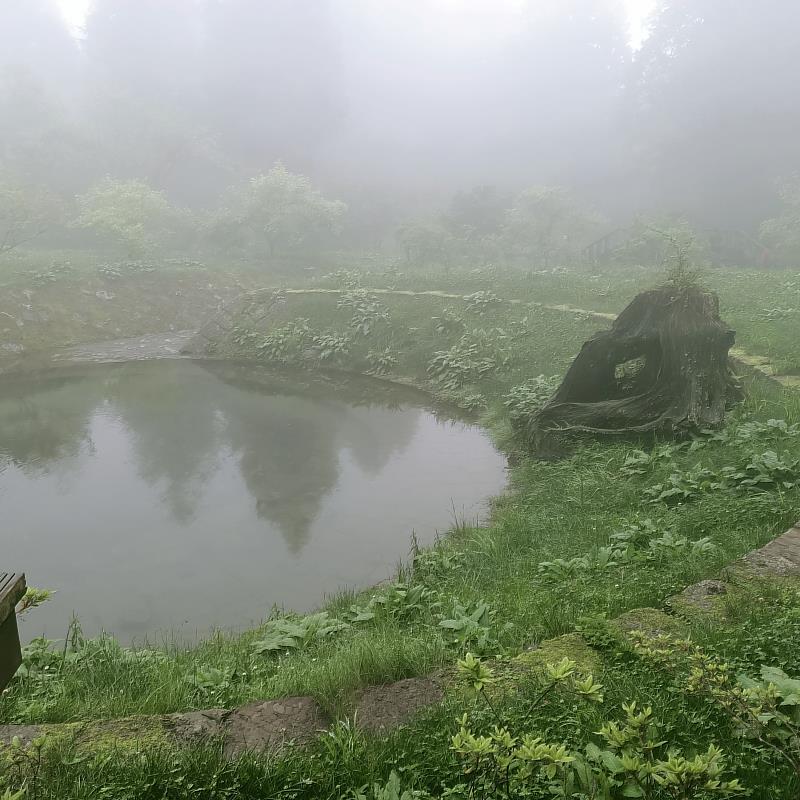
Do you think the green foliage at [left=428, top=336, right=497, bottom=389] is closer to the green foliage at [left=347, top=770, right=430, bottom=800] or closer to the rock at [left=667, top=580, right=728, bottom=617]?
the rock at [left=667, top=580, right=728, bottom=617]

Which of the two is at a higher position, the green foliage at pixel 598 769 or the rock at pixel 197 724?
the green foliage at pixel 598 769

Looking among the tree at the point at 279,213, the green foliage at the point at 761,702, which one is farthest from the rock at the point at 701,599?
the tree at the point at 279,213

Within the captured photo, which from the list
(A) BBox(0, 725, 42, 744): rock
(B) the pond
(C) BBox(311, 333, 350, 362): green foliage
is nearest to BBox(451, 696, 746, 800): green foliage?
(A) BBox(0, 725, 42, 744): rock

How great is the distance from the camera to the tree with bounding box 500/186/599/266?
118 ft

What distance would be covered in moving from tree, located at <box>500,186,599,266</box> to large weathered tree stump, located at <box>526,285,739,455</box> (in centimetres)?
2562

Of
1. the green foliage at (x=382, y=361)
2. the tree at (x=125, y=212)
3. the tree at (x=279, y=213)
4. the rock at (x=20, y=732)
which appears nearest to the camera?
the rock at (x=20, y=732)

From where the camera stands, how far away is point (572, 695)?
126 inches

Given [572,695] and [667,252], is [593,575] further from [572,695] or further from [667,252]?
[667,252]

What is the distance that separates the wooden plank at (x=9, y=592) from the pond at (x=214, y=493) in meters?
5.21

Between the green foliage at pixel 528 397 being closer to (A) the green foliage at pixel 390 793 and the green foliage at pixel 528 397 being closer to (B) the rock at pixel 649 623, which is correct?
(B) the rock at pixel 649 623

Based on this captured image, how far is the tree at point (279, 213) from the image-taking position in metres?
35.0

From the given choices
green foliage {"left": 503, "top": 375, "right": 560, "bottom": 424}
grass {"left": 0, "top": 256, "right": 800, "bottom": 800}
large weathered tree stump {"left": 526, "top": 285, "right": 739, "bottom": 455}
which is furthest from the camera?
green foliage {"left": 503, "top": 375, "right": 560, "bottom": 424}

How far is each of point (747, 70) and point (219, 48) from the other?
5310cm

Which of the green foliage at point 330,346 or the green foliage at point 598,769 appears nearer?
the green foliage at point 598,769
